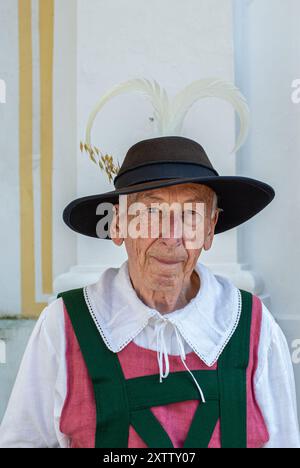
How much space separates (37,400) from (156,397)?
0.33 metres

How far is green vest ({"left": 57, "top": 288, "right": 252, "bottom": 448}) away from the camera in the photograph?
1.32m

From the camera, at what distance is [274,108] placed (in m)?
2.38

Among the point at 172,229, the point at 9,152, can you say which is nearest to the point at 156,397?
the point at 172,229

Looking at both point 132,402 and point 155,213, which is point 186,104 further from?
point 132,402

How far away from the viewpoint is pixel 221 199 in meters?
1.60

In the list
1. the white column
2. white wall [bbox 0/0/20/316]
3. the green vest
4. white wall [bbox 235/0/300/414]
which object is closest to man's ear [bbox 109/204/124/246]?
the green vest

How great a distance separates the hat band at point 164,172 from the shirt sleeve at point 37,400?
0.46 metres

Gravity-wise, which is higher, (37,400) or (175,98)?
(175,98)

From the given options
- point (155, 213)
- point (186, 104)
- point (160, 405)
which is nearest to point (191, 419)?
point (160, 405)

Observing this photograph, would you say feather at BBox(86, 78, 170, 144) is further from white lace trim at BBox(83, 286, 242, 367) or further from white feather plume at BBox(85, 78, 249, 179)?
white lace trim at BBox(83, 286, 242, 367)

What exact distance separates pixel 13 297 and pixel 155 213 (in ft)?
4.61
